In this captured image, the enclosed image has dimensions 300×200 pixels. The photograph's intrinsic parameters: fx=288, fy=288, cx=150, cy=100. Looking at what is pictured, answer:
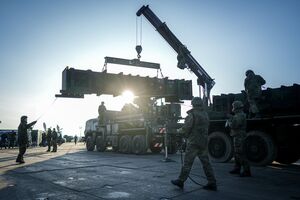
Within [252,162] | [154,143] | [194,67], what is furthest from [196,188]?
[194,67]

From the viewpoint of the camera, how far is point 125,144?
53.5 feet

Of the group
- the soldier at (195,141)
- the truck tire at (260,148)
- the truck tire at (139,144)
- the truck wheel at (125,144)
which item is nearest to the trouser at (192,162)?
the soldier at (195,141)

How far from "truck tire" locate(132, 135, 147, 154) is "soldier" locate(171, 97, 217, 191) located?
30.1 ft

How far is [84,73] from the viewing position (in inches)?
627

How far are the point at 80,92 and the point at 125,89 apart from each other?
274cm

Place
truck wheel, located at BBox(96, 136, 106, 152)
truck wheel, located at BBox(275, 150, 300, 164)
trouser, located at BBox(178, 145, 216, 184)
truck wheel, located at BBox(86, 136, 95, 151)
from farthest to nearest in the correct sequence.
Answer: truck wheel, located at BBox(86, 136, 95, 151), truck wheel, located at BBox(96, 136, 106, 152), truck wheel, located at BBox(275, 150, 300, 164), trouser, located at BBox(178, 145, 216, 184)

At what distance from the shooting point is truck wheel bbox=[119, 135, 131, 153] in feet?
52.5

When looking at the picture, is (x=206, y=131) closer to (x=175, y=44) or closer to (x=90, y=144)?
(x=175, y=44)

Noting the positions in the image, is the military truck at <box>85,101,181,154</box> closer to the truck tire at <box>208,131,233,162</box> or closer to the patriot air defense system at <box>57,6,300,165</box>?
the patriot air defense system at <box>57,6,300,165</box>

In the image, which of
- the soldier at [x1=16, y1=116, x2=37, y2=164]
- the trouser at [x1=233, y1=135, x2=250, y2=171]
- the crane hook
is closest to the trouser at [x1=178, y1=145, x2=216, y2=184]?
the trouser at [x1=233, y1=135, x2=250, y2=171]

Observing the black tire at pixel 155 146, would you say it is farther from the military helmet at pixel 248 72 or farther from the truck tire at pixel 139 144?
the military helmet at pixel 248 72

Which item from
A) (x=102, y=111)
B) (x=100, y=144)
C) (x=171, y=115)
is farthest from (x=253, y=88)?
(x=100, y=144)

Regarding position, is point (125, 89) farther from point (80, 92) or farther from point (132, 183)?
point (132, 183)

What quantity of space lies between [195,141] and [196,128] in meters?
0.26
